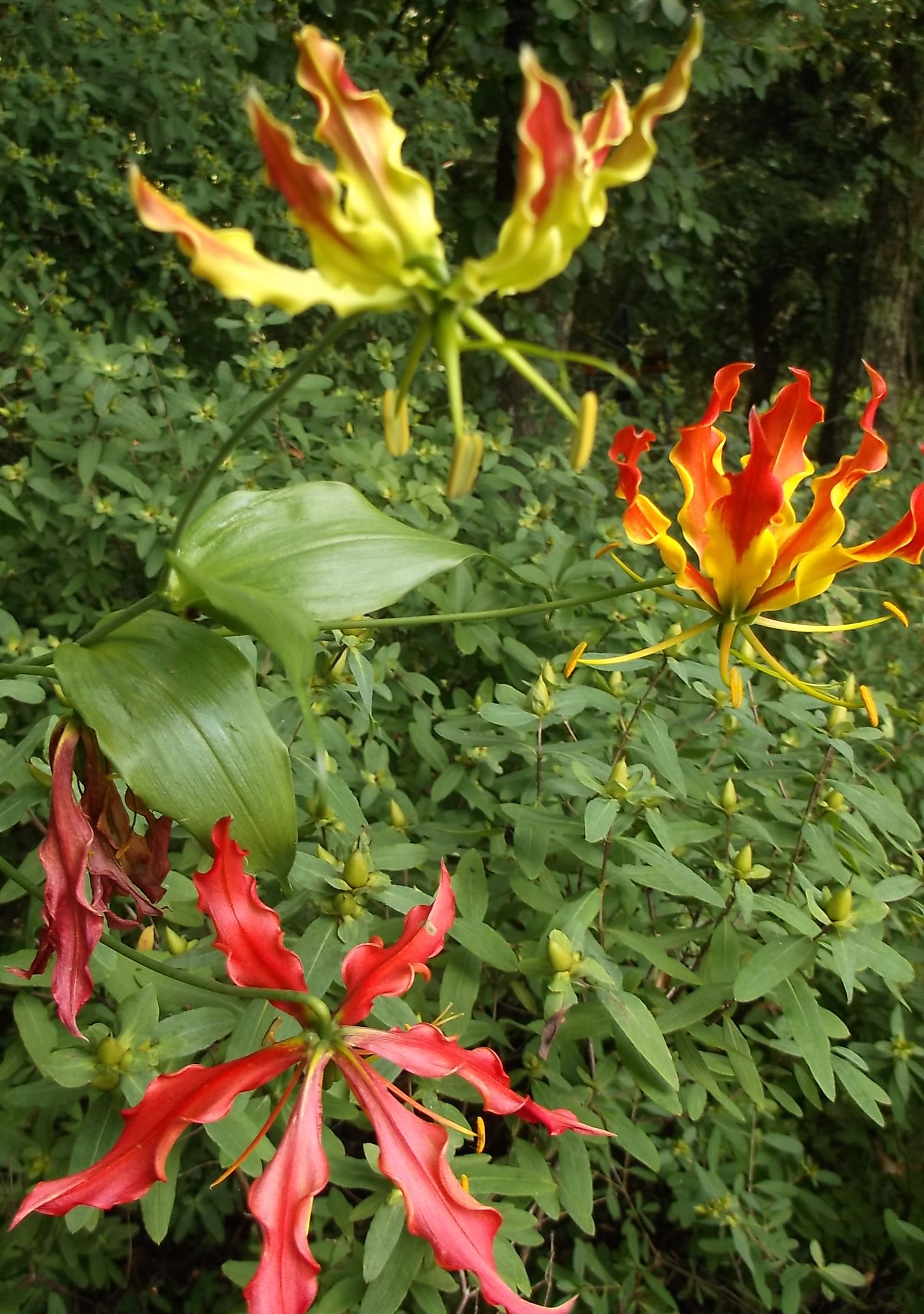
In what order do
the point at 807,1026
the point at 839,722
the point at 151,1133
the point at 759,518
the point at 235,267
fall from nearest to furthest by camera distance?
the point at 235,267 → the point at 151,1133 → the point at 759,518 → the point at 807,1026 → the point at 839,722

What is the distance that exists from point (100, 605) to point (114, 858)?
100 cm

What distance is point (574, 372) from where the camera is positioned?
3979 millimetres

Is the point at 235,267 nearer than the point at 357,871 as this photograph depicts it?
Yes

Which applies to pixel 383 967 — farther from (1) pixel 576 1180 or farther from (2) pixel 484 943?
(1) pixel 576 1180

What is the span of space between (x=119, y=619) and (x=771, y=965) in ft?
1.73

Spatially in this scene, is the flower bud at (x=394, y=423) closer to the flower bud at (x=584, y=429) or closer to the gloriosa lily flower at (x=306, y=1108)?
the flower bud at (x=584, y=429)

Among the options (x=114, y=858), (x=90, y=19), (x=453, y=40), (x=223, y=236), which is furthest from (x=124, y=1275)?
(x=453, y=40)

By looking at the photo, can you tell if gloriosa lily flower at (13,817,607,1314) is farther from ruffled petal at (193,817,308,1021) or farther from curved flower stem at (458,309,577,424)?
curved flower stem at (458,309,577,424)

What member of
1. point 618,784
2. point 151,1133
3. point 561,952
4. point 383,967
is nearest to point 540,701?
point 618,784

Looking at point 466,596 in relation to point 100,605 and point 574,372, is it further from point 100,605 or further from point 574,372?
point 574,372

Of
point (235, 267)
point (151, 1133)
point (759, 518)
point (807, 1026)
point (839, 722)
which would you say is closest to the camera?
point (235, 267)

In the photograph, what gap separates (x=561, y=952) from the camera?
2.30ft

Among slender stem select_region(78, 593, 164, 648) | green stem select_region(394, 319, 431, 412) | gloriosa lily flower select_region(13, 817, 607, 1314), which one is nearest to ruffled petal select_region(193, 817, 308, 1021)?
gloriosa lily flower select_region(13, 817, 607, 1314)

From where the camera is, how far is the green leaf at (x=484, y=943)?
0.77 meters
